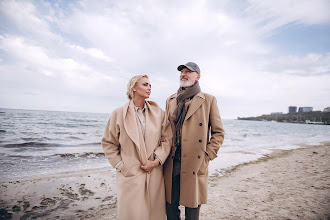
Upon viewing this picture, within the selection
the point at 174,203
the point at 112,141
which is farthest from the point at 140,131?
the point at 174,203

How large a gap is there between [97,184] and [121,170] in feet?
12.1

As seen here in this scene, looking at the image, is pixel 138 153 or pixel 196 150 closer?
pixel 138 153

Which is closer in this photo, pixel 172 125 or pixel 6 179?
pixel 172 125

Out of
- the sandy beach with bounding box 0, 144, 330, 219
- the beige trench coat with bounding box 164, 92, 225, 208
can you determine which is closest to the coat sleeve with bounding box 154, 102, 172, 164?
the beige trench coat with bounding box 164, 92, 225, 208

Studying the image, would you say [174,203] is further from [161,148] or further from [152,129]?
[152,129]

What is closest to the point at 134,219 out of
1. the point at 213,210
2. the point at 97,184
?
the point at 213,210

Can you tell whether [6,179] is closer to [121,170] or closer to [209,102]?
[121,170]

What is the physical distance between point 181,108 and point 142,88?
0.63 metres

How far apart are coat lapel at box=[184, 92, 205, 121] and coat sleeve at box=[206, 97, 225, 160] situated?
18 centimetres

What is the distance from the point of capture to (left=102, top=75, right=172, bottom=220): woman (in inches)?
83.8

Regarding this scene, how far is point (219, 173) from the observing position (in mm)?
6590

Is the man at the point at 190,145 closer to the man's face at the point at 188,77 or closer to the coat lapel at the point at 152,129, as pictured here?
the man's face at the point at 188,77

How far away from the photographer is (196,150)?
2283mm

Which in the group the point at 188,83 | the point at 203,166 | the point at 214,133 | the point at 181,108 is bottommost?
the point at 203,166
